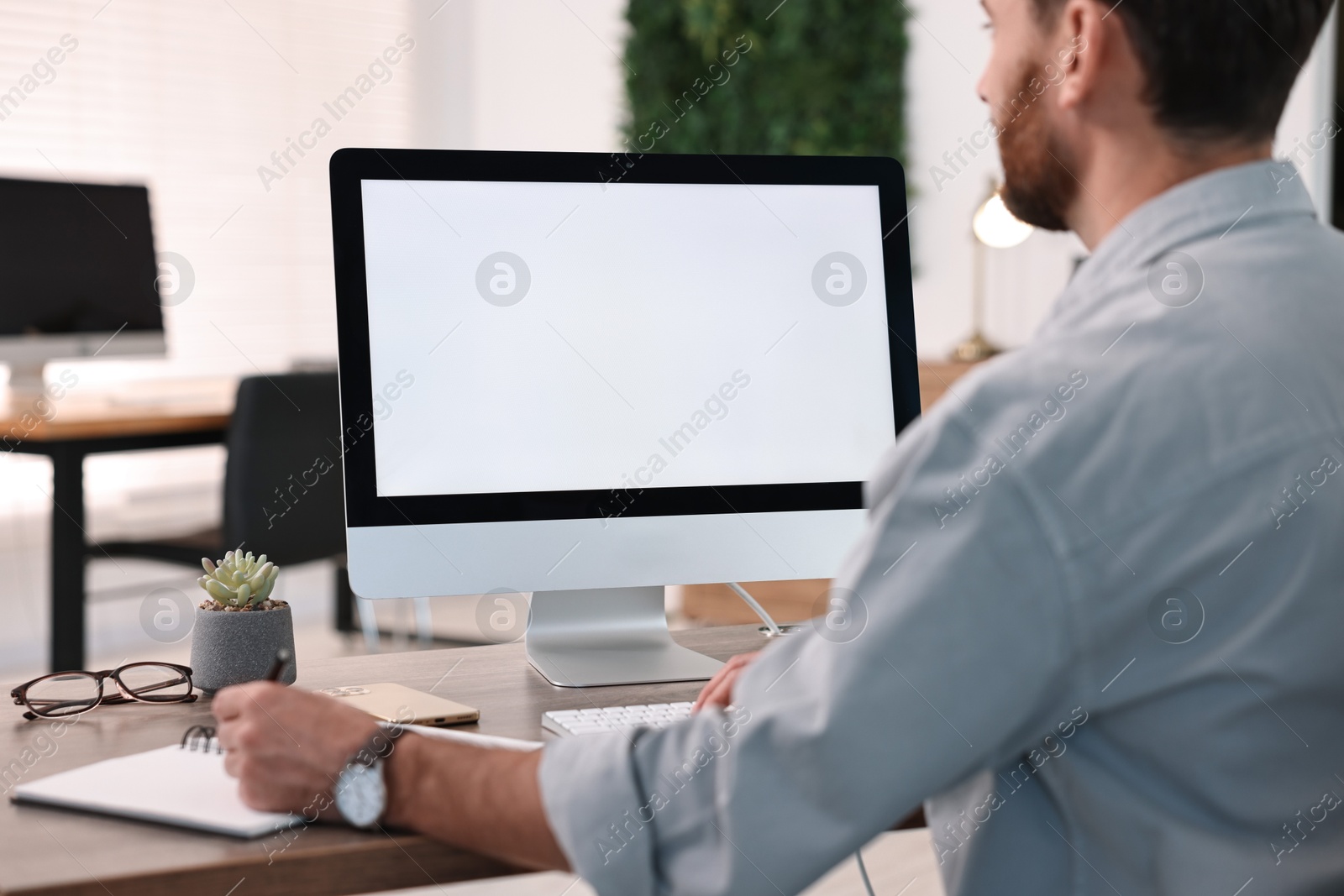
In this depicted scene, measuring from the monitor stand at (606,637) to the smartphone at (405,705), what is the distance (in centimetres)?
14

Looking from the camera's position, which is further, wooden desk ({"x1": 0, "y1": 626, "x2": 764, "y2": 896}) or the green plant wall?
the green plant wall

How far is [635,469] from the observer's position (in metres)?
1.22

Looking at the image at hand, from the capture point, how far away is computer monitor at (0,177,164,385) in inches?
124

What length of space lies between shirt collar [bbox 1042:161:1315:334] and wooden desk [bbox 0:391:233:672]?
8.40ft

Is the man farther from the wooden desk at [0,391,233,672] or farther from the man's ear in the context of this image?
the wooden desk at [0,391,233,672]

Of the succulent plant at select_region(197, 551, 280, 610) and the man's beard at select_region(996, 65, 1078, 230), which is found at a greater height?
the man's beard at select_region(996, 65, 1078, 230)

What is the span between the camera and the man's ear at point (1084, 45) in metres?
0.76

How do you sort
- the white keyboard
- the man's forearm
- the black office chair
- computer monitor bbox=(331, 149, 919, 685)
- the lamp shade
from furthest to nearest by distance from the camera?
1. the lamp shade
2. the black office chair
3. computer monitor bbox=(331, 149, 919, 685)
4. the white keyboard
5. the man's forearm

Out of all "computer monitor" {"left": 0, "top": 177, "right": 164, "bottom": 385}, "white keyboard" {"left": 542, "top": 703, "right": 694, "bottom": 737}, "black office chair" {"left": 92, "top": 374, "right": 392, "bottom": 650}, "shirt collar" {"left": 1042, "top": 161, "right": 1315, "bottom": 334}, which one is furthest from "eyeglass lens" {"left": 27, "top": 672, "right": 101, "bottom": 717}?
"computer monitor" {"left": 0, "top": 177, "right": 164, "bottom": 385}

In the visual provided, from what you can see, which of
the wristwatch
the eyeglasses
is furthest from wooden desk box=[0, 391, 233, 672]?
the wristwatch

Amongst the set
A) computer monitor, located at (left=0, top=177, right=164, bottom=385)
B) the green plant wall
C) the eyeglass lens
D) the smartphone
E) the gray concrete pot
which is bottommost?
the smartphone

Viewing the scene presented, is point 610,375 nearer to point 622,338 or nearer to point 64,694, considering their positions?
point 622,338

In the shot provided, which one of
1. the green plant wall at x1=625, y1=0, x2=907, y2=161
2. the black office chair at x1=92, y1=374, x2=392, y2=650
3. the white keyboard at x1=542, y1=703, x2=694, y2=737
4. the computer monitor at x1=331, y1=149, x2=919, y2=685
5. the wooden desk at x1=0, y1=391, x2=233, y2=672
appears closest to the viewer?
the white keyboard at x1=542, y1=703, x2=694, y2=737

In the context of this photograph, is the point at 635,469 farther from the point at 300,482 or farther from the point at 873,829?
the point at 300,482
